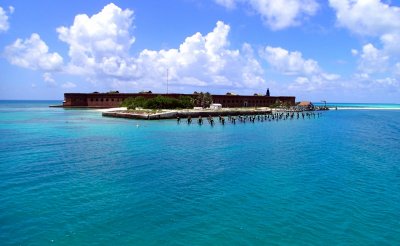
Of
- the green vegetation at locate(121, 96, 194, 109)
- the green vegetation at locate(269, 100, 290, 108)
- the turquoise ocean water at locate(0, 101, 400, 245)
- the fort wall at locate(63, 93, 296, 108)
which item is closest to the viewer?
the turquoise ocean water at locate(0, 101, 400, 245)

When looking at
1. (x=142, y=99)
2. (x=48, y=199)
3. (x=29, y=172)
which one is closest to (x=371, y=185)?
(x=48, y=199)

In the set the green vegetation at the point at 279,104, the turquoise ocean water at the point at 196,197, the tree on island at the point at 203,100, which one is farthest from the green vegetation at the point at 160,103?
the turquoise ocean water at the point at 196,197

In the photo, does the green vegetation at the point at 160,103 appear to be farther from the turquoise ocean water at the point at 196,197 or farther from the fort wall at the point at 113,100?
the turquoise ocean water at the point at 196,197

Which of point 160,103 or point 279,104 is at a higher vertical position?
point 160,103

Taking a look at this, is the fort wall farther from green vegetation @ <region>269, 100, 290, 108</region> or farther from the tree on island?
the tree on island

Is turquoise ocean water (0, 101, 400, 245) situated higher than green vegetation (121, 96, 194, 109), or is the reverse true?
green vegetation (121, 96, 194, 109)

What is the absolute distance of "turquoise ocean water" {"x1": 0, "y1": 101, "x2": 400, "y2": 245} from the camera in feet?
46.2

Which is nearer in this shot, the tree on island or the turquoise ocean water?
the turquoise ocean water

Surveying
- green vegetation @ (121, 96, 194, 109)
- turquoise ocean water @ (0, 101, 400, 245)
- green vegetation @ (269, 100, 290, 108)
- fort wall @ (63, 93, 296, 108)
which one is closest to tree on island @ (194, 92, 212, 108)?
green vegetation @ (121, 96, 194, 109)

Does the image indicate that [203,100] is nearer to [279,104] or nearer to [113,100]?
[113,100]

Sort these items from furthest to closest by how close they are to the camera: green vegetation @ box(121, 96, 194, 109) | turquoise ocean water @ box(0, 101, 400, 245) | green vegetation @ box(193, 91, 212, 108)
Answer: green vegetation @ box(193, 91, 212, 108)
green vegetation @ box(121, 96, 194, 109)
turquoise ocean water @ box(0, 101, 400, 245)

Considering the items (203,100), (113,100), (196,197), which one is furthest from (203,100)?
(196,197)

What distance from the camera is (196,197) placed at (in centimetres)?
1869

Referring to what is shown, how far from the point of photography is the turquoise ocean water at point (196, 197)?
46.2ft
